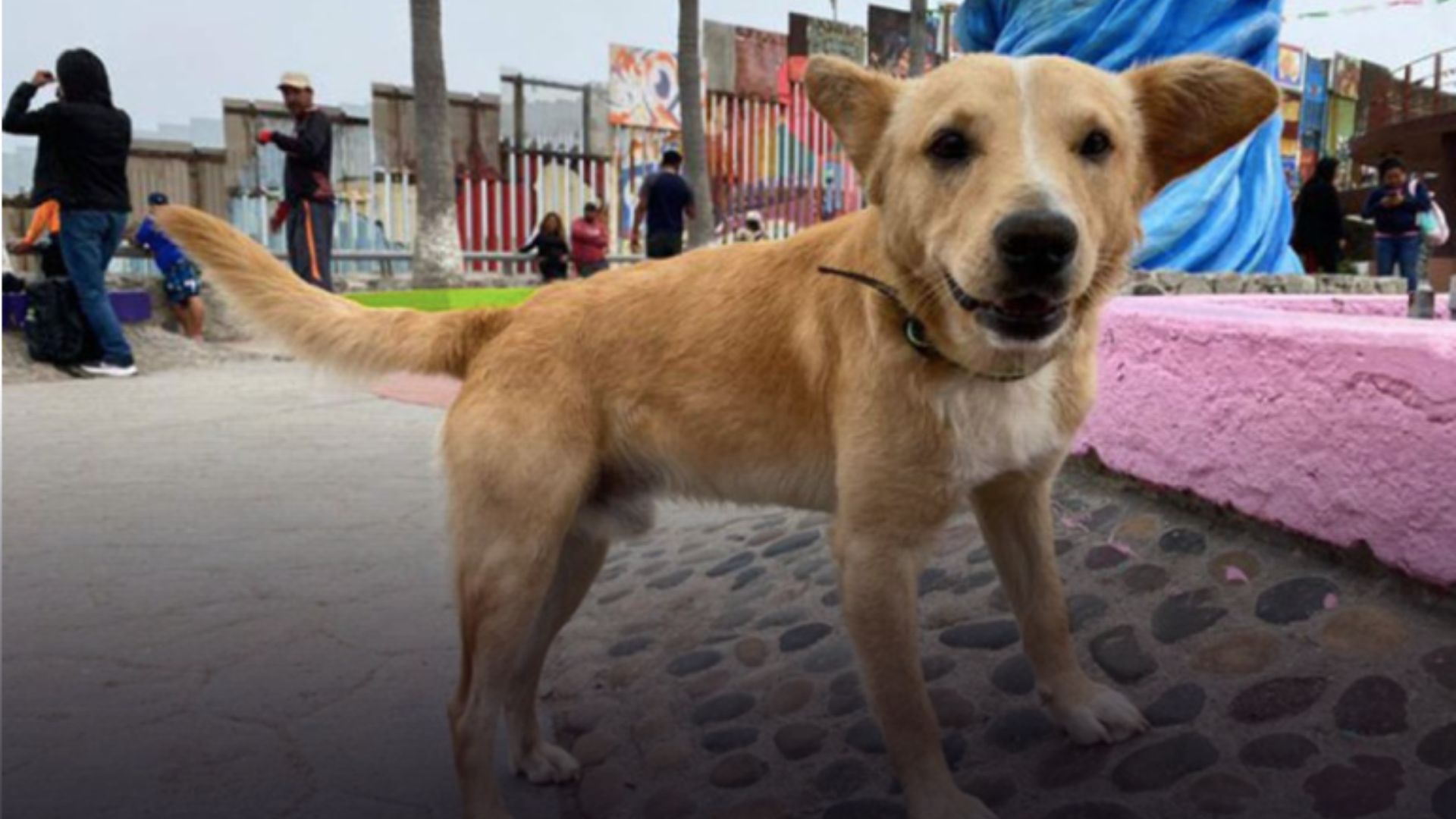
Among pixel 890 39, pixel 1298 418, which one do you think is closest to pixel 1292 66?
pixel 890 39

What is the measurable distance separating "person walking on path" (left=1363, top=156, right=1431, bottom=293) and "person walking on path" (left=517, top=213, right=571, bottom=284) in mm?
10549

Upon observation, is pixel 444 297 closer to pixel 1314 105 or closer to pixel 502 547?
pixel 502 547

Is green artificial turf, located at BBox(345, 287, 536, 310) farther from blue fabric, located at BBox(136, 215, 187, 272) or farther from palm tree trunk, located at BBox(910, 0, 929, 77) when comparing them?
palm tree trunk, located at BBox(910, 0, 929, 77)

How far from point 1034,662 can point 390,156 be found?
1752cm

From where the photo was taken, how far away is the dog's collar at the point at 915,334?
211 centimetres

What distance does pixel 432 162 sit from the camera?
14688mm

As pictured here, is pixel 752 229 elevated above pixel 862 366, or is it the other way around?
pixel 752 229

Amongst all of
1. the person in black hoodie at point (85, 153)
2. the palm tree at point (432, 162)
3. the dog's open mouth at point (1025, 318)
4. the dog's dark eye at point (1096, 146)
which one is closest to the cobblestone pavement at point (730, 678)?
the dog's open mouth at point (1025, 318)

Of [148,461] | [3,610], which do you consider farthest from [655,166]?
[3,610]

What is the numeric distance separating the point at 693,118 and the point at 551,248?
3283mm

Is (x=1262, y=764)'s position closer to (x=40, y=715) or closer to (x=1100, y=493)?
(x=1100, y=493)

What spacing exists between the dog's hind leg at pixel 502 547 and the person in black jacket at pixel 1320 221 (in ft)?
44.0

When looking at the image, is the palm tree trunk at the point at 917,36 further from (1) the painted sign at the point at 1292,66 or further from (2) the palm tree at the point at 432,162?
(1) the painted sign at the point at 1292,66

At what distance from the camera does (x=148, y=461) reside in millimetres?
6109
